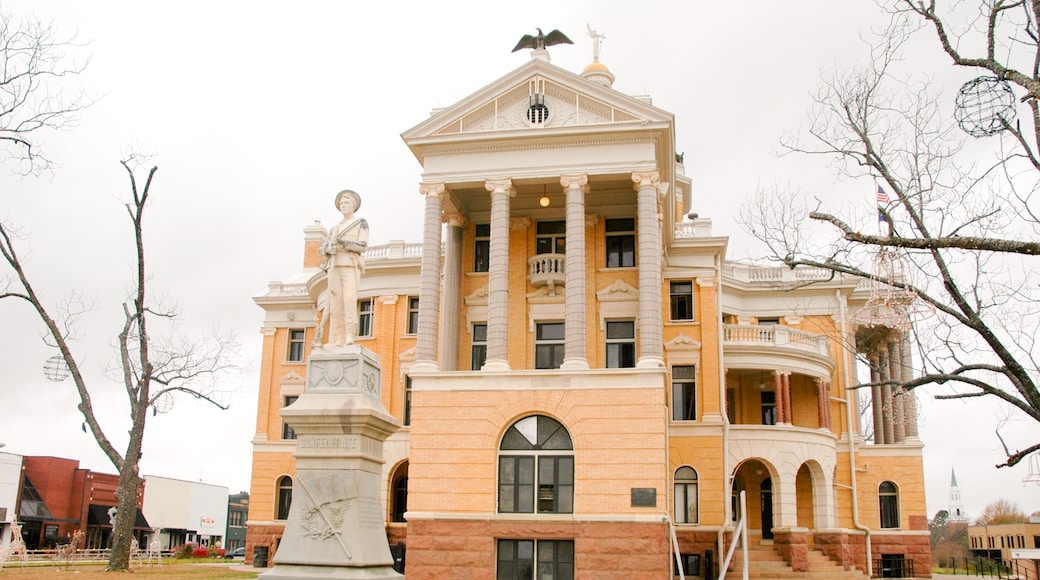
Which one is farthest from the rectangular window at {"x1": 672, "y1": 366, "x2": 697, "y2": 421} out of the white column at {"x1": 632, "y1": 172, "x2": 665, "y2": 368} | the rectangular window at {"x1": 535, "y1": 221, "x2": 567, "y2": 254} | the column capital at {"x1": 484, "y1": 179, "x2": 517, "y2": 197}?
the column capital at {"x1": 484, "y1": 179, "x2": 517, "y2": 197}

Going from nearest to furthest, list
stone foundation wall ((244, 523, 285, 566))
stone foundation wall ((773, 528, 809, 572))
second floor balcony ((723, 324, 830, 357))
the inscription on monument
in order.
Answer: the inscription on monument
stone foundation wall ((773, 528, 809, 572))
second floor balcony ((723, 324, 830, 357))
stone foundation wall ((244, 523, 285, 566))

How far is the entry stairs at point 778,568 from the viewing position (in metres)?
33.4

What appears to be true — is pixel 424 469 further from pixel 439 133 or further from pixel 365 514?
pixel 365 514

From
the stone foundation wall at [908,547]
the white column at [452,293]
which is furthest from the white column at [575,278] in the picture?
the stone foundation wall at [908,547]

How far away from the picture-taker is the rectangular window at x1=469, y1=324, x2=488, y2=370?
34.4 meters

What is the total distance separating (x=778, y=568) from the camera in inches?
1341

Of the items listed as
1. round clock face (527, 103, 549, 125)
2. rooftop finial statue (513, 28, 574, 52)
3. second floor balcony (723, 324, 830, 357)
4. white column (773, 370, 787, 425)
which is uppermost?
rooftop finial statue (513, 28, 574, 52)

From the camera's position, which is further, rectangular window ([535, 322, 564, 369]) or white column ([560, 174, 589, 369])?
rectangular window ([535, 322, 564, 369])

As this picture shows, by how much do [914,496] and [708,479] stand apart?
38.5 feet

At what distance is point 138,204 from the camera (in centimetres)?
3203

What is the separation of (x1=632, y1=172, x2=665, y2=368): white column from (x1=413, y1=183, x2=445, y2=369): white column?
6.60 metres

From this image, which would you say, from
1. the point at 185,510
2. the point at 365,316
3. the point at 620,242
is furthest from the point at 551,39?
the point at 185,510

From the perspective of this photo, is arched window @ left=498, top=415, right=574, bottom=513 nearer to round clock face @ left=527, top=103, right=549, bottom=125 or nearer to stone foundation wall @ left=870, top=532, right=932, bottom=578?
round clock face @ left=527, top=103, right=549, bottom=125

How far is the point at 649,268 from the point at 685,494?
9755 millimetres
